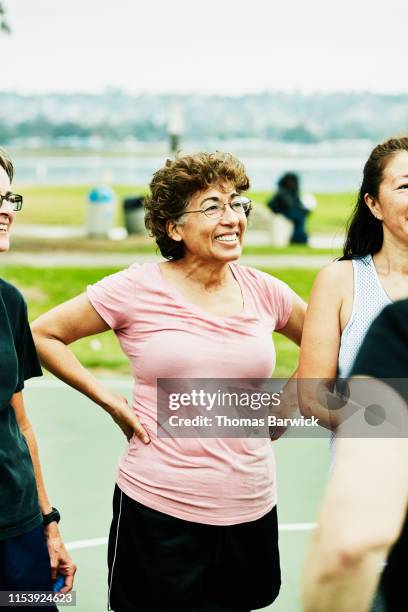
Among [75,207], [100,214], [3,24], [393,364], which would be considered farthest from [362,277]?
[75,207]

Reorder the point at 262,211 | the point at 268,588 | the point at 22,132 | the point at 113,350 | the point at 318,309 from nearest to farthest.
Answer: the point at 318,309 → the point at 268,588 → the point at 113,350 → the point at 262,211 → the point at 22,132

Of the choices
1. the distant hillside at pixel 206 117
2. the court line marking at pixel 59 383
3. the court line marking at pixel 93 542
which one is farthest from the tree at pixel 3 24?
the distant hillside at pixel 206 117

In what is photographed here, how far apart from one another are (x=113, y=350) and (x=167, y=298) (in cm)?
762

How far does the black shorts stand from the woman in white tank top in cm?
46

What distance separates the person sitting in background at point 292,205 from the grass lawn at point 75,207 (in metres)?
0.77

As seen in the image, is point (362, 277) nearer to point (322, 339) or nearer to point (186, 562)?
point (322, 339)

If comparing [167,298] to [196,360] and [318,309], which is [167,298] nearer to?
[196,360]

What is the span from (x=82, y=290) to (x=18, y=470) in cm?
1241

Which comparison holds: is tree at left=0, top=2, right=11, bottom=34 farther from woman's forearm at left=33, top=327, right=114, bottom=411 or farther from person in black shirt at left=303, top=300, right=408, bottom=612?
person in black shirt at left=303, top=300, right=408, bottom=612

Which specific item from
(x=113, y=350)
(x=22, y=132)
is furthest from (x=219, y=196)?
(x=22, y=132)

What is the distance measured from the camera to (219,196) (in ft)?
11.3

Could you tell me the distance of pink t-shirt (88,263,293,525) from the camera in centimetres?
323

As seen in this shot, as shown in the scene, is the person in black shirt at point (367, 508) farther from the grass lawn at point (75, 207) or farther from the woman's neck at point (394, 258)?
the grass lawn at point (75, 207)

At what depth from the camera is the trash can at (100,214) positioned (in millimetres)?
21766
